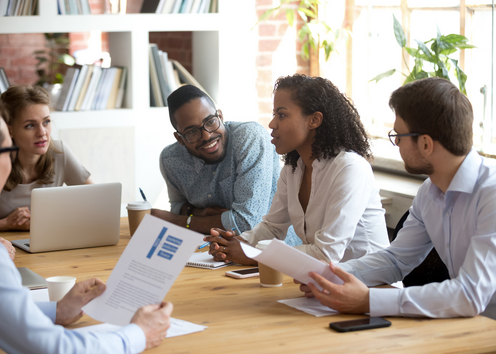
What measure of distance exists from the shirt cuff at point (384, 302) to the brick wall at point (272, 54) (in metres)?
2.67

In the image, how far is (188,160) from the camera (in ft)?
8.58

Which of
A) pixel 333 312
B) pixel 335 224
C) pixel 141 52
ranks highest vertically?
pixel 141 52

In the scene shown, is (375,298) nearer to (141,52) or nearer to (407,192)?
(407,192)

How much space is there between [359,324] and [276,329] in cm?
19

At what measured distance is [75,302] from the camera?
133 cm

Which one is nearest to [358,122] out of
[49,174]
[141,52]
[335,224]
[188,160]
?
[335,224]

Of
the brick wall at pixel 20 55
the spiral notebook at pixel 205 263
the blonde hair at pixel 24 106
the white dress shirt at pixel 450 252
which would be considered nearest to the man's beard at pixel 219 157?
the spiral notebook at pixel 205 263

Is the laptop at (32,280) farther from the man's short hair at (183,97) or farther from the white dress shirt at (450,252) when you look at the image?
the man's short hair at (183,97)

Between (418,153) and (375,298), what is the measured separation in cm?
41

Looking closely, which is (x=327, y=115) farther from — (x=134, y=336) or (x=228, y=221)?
(x=134, y=336)

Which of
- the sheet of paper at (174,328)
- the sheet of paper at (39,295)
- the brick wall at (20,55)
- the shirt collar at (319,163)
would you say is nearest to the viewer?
the sheet of paper at (174,328)

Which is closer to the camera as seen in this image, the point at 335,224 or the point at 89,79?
the point at 335,224

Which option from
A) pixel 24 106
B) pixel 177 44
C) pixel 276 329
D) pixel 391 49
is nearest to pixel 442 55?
pixel 391 49

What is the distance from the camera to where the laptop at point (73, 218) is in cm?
→ 204
